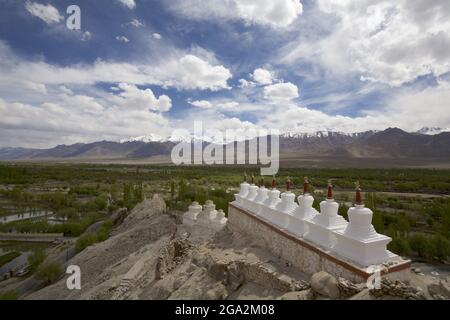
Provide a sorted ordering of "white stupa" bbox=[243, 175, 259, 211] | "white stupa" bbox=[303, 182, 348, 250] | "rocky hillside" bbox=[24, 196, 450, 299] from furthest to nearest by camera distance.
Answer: "white stupa" bbox=[243, 175, 259, 211] → "white stupa" bbox=[303, 182, 348, 250] → "rocky hillside" bbox=[24, 196, 450, 299]

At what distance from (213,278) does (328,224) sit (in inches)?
159

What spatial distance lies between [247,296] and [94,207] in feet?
135

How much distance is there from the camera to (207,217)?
1630 centimetres

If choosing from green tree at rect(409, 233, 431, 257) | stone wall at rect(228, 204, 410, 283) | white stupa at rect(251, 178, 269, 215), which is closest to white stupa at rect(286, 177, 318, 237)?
stone wall at rect(228, 204, 410, 283)

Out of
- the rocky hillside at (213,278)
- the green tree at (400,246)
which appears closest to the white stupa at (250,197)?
the rocky hillside at (213,278)

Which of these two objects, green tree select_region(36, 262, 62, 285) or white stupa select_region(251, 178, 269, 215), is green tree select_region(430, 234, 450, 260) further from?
green tree select_region(36, 262, 62, 285)

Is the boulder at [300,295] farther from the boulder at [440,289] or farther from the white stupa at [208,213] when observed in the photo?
the white stupa at [208,213]

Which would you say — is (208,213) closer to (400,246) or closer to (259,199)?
(259,199)

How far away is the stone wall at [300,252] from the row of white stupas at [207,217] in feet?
9.75

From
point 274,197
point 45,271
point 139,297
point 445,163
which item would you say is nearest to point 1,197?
point 45,271

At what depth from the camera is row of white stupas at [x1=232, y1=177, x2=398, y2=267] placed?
6.14 m

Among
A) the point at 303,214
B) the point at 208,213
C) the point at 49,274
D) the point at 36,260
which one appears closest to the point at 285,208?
the point at 303,214

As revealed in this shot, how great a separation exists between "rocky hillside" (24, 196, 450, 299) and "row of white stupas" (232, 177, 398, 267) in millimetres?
746

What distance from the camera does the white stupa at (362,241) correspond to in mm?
6074
